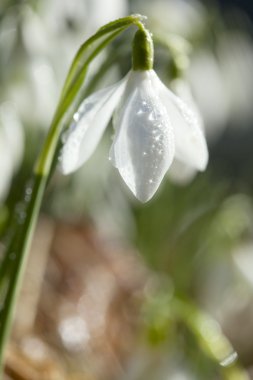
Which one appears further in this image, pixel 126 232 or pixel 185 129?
pixel 126 232

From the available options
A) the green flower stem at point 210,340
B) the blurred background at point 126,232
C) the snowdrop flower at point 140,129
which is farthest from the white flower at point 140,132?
the green flower stem at point 210,340

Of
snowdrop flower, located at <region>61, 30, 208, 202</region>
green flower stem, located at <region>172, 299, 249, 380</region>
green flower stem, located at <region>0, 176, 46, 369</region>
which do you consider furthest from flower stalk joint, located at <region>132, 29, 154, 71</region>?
green flower stem, located at <region>172, 299, 249, 380</region>

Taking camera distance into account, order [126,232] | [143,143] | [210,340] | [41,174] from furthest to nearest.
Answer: [126,232], [210,340], [41,174], [143,143]

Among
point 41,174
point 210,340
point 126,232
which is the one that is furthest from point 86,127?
point 126,232

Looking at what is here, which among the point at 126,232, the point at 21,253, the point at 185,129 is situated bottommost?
the point at 126,232

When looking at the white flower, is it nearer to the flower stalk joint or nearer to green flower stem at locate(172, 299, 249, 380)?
the flower stalk joint

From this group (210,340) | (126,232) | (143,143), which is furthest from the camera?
(126,232)

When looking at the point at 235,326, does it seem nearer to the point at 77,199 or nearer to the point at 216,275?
the point at 216,275

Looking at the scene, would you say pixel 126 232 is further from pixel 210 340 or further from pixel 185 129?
pixel 185 129
